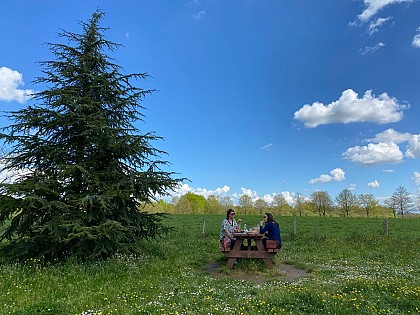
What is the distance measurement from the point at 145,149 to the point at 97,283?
5217mm

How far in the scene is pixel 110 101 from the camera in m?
12.2

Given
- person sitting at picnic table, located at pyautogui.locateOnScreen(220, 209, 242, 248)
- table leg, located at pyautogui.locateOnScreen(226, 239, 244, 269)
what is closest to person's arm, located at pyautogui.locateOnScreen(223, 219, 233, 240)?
person sitting at picnic table, located at pyautogui.locateOnScreen(220, 209, 242, 248)

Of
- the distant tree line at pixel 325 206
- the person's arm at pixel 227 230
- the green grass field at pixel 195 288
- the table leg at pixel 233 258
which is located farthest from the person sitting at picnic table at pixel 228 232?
the distant tree line at pixel 325 206

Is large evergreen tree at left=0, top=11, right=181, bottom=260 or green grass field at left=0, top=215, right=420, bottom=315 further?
large evergreen tree at left=0, top=11, right=181, bottom=260

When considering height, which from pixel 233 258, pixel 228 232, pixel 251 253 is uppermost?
pixel 228 232

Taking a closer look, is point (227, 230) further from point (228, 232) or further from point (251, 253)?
point (251, 253)

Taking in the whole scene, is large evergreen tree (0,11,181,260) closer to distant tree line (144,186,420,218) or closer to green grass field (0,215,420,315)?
green grass field (0,215,420,315)

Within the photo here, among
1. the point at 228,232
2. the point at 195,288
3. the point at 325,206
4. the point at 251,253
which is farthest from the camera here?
the point at 325,206

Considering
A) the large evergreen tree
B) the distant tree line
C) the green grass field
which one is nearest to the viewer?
the green grass field

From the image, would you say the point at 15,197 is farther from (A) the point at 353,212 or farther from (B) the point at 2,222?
(A) the point at 353,212

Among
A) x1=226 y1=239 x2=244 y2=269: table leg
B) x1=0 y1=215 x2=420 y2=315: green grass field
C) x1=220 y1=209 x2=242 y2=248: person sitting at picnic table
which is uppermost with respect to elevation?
x1=220 y1=209 x2=242 y2=248: person sitting at picnic table

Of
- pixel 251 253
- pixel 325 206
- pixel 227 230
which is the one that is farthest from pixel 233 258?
pixel 325 206

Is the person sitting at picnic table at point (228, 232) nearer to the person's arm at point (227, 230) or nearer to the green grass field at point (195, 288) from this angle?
the person's arm at point (227, 230)

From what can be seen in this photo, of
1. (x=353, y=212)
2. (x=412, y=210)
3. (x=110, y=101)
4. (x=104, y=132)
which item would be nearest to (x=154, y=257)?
(x=104, y=132)
